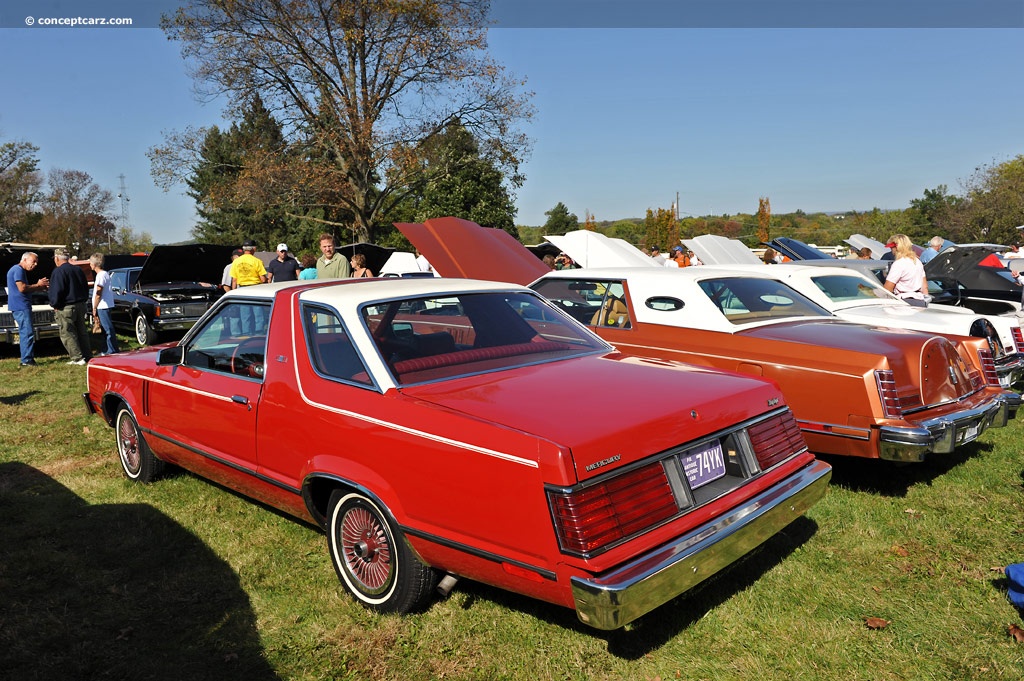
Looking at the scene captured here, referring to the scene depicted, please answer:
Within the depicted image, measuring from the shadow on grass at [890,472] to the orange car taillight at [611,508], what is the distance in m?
2.96

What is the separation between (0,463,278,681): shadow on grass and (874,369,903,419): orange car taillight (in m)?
3.75

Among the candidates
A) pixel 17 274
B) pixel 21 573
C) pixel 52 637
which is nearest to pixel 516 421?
pixel 52 637

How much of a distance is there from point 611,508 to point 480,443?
21.2 inches

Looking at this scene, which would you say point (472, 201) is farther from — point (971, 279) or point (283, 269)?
point (971, 279)

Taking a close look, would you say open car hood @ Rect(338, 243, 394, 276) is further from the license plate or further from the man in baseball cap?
the license plate

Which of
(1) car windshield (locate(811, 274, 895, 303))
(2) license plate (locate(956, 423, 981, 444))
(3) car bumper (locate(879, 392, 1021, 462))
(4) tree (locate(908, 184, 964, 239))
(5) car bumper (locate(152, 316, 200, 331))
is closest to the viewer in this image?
(3) car bumper (locate(879, 392, 1021, 462))

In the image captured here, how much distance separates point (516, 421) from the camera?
8.74 feet

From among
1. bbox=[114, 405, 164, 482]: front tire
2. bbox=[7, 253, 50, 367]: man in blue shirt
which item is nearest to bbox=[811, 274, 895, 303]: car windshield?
bbox=[114, 405, 164, 482]: front tire

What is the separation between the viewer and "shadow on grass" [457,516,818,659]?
3.05m

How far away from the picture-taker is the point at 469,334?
149 inches

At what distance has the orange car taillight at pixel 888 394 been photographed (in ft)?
14.3

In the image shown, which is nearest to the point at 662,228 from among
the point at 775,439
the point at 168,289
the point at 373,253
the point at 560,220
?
the point at 560,220

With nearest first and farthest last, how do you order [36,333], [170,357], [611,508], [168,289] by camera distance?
[611,508]
[170,357]
[36,333]
[168,289]

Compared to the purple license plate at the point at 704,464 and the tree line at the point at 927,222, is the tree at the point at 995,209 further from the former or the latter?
the purple license plate at the point at 704,464
